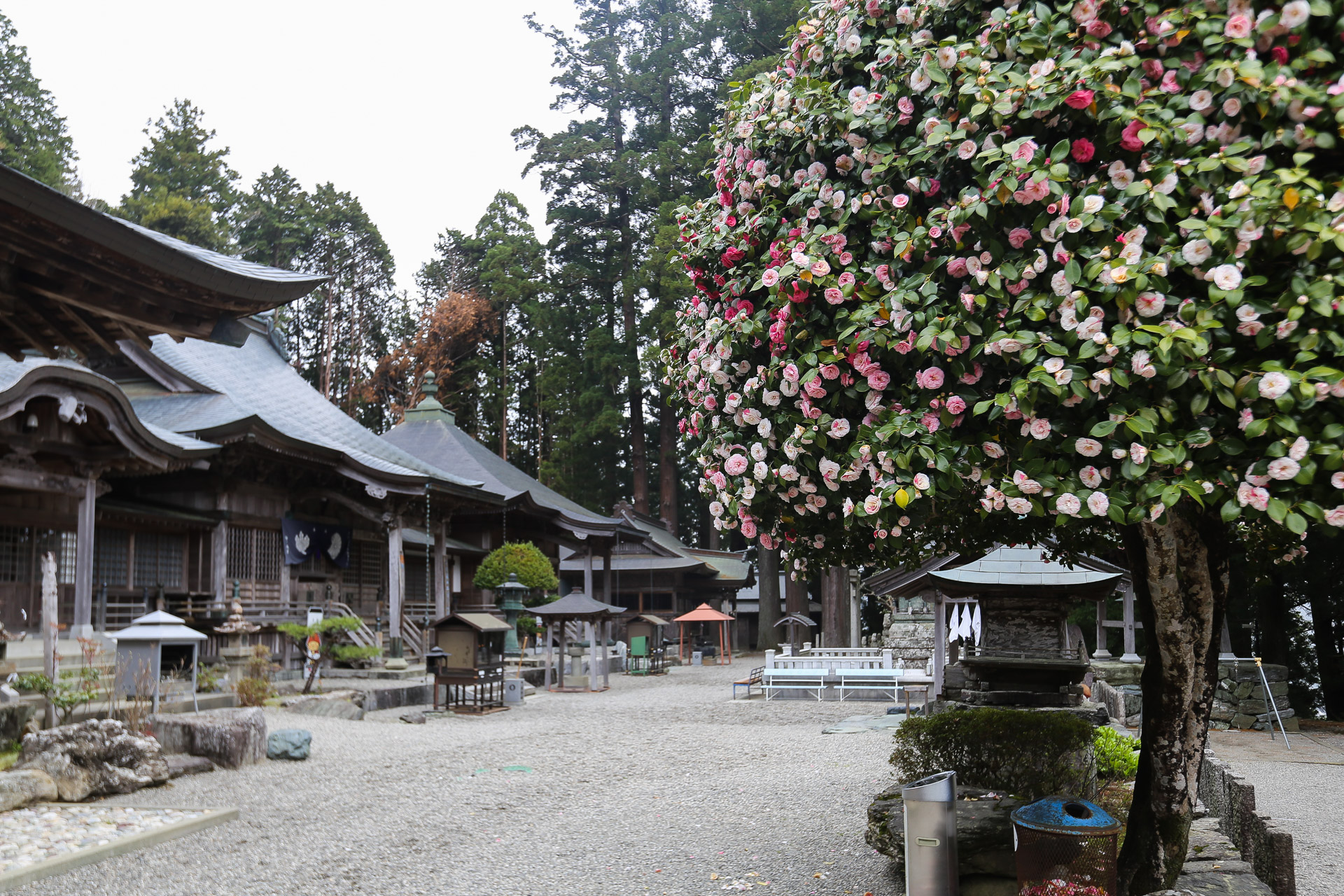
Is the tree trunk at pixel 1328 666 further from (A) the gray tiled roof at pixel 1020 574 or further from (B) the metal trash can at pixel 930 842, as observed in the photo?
(B) the metal trash can at pixel 930 842

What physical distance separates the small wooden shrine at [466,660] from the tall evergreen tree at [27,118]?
2640 cm

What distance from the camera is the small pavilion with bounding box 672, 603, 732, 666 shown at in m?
27.2

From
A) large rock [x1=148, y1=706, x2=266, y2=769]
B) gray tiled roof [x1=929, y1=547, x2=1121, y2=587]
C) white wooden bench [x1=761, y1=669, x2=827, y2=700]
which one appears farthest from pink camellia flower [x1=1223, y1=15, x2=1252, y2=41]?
white wooden bench [x1=761, y1=669, x2=827, y2=700]

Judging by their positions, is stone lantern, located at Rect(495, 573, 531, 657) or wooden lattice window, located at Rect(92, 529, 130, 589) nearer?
wooden lattice window, located at Rect(92, 529, 130, 589)

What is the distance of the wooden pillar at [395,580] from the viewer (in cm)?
1959

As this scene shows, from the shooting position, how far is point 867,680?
18641mm

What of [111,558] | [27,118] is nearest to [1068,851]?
[111,558]

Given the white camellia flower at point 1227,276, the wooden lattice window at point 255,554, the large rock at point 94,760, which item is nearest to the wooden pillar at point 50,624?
the large rock at point 94,760

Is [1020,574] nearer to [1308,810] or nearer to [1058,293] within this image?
[1308,810]

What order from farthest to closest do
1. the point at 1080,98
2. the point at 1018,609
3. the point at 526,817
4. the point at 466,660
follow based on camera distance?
the point at 466,660, the point at 1018,609, the point at 526,817, the point at 1080,98

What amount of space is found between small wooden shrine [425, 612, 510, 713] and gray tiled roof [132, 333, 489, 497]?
14.6 ft

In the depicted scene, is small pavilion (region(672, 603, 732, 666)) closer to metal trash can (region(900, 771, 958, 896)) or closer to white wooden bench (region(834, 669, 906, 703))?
white wooden bench (region(834, 669, 906, 703))

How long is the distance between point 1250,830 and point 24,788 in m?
8.54

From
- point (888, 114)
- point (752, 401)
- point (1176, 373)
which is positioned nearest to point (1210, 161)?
point (1176, 373)
